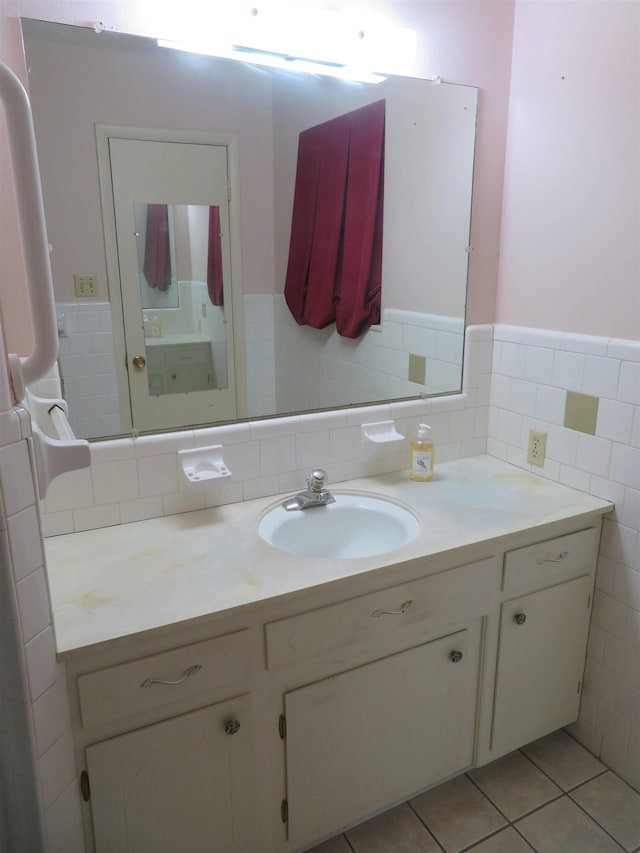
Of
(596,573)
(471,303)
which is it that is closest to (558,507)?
(596,573)

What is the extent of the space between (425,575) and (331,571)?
26 centimetres

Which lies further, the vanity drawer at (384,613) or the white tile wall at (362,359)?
the white tile wall at (362,359)

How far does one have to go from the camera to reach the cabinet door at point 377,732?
1.36 meters

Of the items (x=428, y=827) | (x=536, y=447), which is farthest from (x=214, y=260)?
(x=428, y=827)

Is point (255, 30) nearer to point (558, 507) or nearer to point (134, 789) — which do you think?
point (558, 507)

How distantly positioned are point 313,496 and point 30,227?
3.24 feet

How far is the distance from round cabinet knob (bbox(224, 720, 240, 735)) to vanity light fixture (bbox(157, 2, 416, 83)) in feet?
4.88

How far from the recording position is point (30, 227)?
2.86 ft

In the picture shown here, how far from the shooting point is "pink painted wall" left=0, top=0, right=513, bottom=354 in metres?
1.26

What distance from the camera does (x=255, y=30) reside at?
1438 mm

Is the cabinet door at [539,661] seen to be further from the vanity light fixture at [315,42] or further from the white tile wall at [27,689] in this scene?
the vanity light fixture at [315,42]

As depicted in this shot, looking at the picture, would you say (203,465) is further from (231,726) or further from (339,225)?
(339,225)

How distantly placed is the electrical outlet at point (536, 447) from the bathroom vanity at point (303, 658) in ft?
0.39

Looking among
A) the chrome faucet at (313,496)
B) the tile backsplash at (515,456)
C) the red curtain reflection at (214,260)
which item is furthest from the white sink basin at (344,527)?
the red curtain reflection at (214,260)
